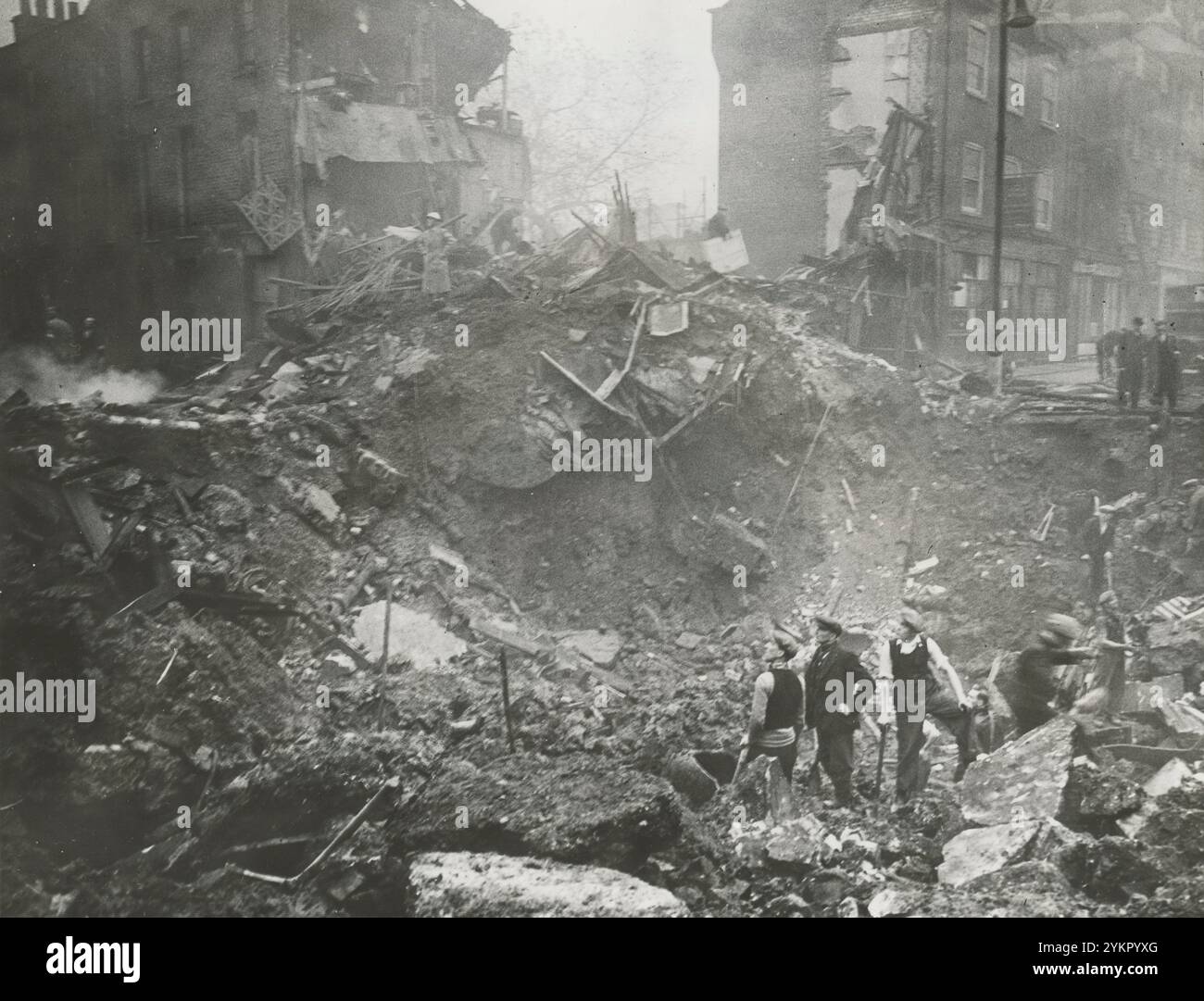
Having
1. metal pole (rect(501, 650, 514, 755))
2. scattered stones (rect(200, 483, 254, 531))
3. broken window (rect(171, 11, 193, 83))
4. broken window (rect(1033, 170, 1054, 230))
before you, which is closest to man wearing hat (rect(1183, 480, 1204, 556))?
broken window (rect(1033, 170, 1054, 230))

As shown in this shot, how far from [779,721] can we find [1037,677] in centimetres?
156

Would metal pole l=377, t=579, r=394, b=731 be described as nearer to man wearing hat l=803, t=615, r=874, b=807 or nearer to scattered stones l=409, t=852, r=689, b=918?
scattered stones l=409, t=852, r=689, b=918

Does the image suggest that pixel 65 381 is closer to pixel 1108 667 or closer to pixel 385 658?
pixel 385 658

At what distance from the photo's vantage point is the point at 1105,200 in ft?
17.5

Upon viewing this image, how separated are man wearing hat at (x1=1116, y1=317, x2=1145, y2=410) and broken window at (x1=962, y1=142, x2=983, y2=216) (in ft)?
4.36

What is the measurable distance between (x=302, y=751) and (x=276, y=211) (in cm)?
319

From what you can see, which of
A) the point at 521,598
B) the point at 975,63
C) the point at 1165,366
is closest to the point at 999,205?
the point at 975,63

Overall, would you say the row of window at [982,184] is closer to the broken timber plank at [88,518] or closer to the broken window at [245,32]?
the broken window at [245,32]

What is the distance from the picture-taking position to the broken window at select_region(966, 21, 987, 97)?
508 cm

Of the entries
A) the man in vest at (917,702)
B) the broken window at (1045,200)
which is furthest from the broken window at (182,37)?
the broken window at (1045,200)

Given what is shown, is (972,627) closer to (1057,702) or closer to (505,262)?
(1057,702)
